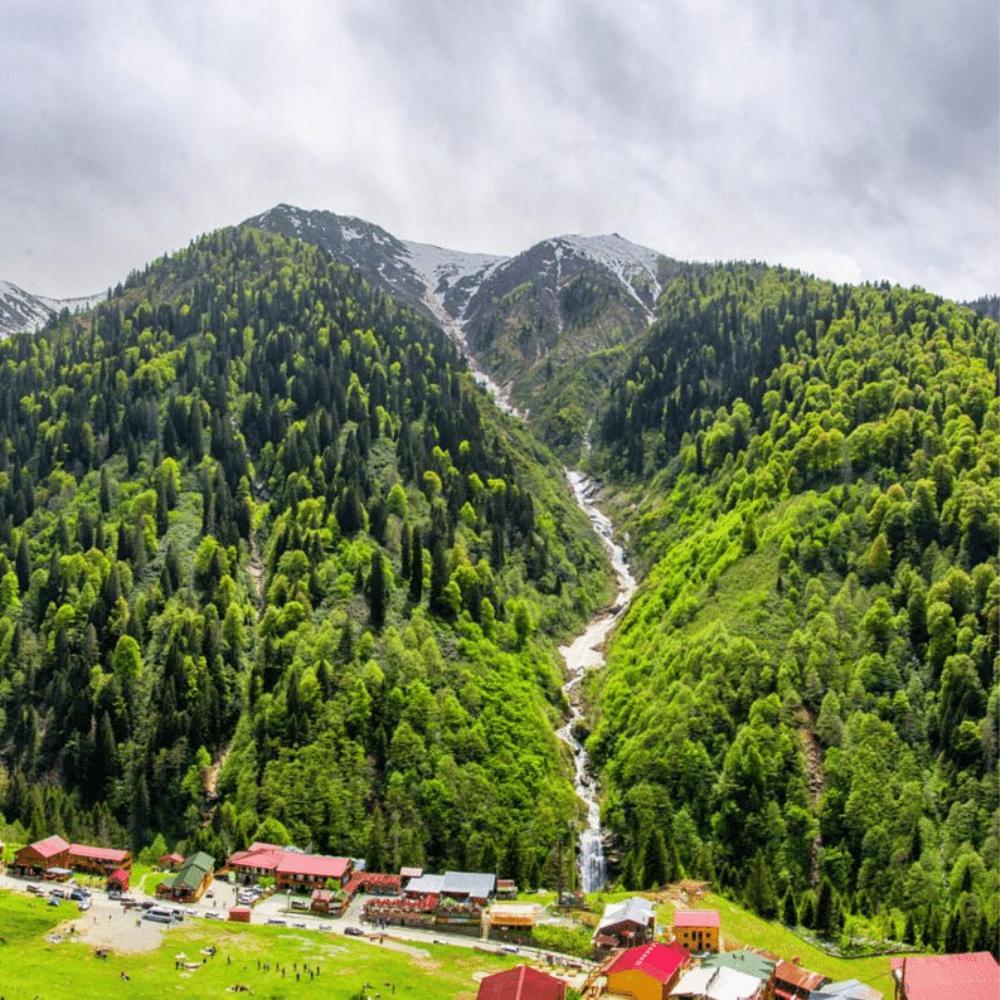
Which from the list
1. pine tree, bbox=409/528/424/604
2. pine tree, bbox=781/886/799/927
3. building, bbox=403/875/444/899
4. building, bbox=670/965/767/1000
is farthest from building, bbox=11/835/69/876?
pine tree, bbox=409/528/424/604

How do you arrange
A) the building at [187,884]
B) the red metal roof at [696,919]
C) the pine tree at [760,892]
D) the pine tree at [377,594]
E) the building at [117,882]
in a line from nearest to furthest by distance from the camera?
1. the red metal roof at [696,919]
2. the building at [187,884]
3. the building at [117,882]
4. the pine tree at [760,892]
5. the pine tree at [377,594]

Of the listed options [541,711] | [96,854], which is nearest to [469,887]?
[96,854]

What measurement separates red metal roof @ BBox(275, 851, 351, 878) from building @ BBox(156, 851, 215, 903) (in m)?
8.51

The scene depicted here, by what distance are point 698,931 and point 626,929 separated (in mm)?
7364

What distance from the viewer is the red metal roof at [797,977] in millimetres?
81500

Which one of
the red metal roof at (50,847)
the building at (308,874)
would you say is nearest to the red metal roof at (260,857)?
the building at (308,874)

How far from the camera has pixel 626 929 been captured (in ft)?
303

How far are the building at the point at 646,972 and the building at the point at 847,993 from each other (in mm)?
11853

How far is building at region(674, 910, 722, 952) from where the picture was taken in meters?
92.2

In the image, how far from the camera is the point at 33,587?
187 m

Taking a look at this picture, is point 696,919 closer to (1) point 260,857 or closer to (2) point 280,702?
(1) point 260,857

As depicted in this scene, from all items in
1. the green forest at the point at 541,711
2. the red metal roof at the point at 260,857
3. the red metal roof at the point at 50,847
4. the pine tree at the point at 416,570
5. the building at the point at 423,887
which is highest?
the pine tree at the point at 416,570

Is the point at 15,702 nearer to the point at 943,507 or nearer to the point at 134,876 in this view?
the point at 134,876

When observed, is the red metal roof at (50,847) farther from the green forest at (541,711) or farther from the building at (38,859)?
the green forest at (541,711)
